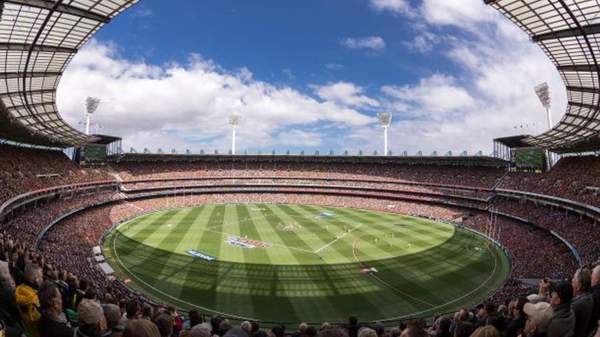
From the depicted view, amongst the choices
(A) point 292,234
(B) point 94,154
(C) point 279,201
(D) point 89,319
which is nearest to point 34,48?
(D) point 89,319

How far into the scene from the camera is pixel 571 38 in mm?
27594

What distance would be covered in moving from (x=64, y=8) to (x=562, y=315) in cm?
2917

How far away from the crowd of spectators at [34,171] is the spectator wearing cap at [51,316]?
42.8 metres

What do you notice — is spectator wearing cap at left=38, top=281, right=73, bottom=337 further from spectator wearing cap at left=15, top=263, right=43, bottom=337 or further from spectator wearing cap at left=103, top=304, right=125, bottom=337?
spectator wearing cap at left=103, top=304, right=125, bottom=337

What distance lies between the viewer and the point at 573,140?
5153 centimetres

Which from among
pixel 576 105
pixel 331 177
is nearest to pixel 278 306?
pixel 576 105

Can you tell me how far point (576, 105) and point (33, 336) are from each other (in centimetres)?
4660

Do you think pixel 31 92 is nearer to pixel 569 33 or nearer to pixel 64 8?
pixel 64 8

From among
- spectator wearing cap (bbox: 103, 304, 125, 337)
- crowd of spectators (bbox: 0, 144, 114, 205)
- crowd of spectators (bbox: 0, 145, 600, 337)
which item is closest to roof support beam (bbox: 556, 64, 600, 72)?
crowd of spectators (bbox: 0, 145, 600, 337)

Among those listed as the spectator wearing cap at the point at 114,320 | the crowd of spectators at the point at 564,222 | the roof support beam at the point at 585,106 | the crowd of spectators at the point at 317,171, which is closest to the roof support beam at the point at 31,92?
the spectator wearing cap at the point at 114,320

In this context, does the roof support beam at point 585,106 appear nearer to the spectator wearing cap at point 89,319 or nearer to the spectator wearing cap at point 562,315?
the spectator wearing cap at point 562,315

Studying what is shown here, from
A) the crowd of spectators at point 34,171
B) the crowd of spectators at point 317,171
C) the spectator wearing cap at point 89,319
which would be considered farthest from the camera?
the crowd of spectators at point 317,171

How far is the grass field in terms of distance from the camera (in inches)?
1206

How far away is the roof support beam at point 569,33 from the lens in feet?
82.7
